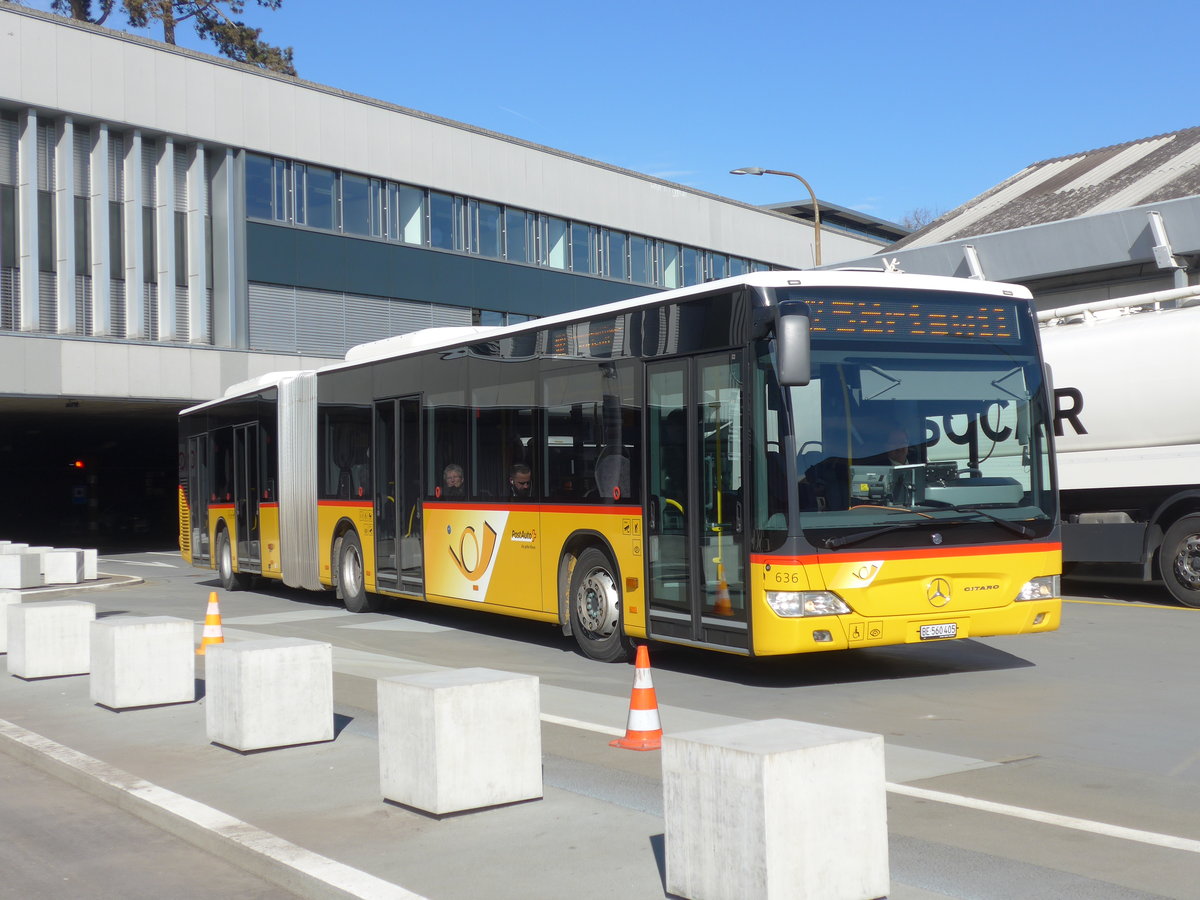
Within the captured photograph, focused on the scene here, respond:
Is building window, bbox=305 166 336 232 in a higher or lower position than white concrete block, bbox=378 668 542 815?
higher

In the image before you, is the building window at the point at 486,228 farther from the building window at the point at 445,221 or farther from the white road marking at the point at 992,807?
the white road marking at the point at 992,807

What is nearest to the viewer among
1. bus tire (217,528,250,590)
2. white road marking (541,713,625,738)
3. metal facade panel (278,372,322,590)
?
white road marking (541,713,625,738)

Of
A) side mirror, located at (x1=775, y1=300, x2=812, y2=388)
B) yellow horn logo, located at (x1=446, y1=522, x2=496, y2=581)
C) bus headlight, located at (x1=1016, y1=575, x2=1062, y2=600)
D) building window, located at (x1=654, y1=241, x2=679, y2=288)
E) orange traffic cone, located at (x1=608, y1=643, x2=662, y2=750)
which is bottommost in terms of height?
orange traffic cone, located at (x1=608, y1=643, x2=662, y2=750)

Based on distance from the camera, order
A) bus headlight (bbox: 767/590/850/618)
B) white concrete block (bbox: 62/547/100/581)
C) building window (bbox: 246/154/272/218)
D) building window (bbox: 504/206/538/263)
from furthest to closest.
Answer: building window (bbox: 504/206/538/263), building window (bbox: 246/154/272/218), white concrete block (bbox: 62/547/100/581), bus headlight (bbox: 767/590/850/618)

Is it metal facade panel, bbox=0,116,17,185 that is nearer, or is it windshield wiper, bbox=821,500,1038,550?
windshield wiper, bbox=821,500,1038,550

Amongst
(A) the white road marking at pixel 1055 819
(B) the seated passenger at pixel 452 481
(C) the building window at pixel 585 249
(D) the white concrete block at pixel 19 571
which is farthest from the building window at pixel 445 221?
(A) the white road marking at pixel 1055 819

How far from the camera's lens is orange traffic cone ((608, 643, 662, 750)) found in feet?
27.7

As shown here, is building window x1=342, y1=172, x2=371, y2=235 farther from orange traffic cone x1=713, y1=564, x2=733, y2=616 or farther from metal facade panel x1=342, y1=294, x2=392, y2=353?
orange traffic cone x1=713, y1=564, x2=733, y2=616

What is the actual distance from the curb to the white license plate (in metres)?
5.94

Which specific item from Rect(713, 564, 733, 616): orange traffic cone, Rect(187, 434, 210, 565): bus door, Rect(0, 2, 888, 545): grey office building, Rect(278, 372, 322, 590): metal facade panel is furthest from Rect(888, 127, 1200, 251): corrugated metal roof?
Rect(713, 564, 733, 616): orange traffic cone

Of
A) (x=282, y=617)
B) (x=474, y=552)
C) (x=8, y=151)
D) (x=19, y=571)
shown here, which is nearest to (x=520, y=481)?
(x=474, y=552)

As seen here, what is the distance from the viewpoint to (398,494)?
17.1 metres

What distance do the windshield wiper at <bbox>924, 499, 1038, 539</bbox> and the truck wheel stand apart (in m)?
6.39

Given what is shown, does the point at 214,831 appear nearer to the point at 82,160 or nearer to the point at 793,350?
the point at 793,350
